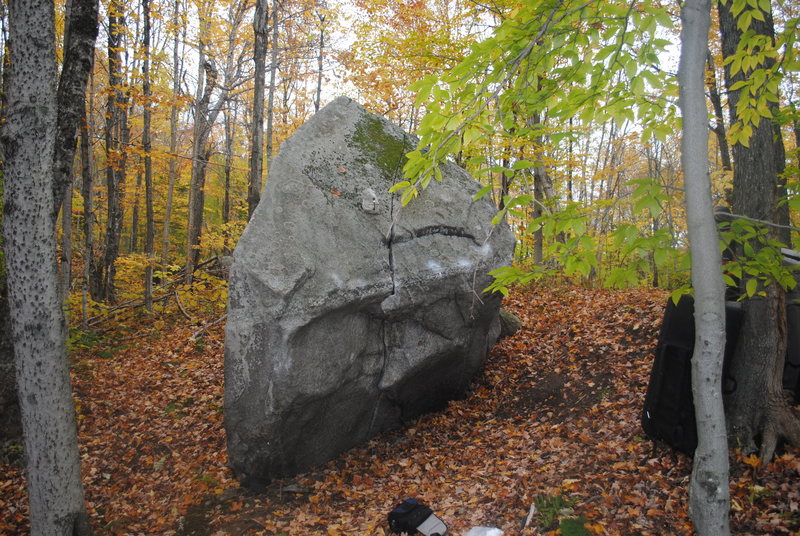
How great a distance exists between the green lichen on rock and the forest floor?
137 inches

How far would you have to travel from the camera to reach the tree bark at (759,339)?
3561 millimetres

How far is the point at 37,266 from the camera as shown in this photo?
12.1 feet

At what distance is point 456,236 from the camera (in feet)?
19.6

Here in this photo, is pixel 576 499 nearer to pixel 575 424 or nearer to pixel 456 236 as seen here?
pixel 575 424

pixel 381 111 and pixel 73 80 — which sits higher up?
pixel 381 111

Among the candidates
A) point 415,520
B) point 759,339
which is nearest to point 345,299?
point 415,520

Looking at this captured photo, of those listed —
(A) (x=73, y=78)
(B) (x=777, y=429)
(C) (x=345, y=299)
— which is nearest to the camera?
(B) (x=777, y=429)

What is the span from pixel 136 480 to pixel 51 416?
2131 millimetres

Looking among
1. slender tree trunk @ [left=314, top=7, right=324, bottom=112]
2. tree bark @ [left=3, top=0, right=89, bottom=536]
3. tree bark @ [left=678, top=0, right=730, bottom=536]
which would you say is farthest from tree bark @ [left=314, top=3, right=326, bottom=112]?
tree bark @ [left=678, top=0, right=730, bottom=536]

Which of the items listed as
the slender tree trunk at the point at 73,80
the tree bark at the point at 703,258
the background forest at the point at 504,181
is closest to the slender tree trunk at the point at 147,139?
the background forest at the point at 504,181

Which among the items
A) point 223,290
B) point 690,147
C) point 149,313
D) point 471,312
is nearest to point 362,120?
point 471,312

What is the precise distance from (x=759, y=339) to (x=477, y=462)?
2.95 metres

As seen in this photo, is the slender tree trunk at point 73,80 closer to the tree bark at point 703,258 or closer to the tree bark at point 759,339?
the tree bark at point 703,258

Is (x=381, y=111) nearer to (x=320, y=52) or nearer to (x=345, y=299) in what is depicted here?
(x=320, y=52)
